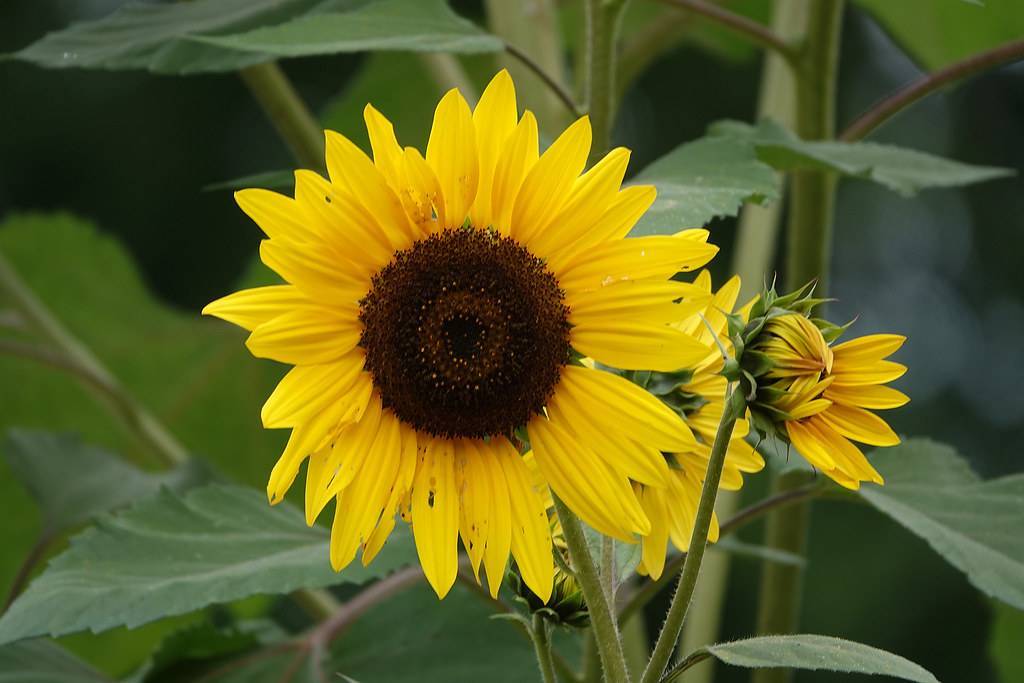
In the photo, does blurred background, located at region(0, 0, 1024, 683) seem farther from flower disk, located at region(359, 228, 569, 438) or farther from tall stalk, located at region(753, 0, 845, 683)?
flower disk, located at region(359, 228, 569, 438)

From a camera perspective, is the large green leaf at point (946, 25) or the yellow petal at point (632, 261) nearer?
the yellow petal at point (632, 261)

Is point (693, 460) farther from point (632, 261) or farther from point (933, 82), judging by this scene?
point (933, 82)

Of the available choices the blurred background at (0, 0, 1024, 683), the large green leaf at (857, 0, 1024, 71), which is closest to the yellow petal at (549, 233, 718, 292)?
the large green leaf at (857, 0, 1024, 71)

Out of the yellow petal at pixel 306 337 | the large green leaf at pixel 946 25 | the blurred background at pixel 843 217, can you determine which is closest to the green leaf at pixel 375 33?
the yellow petal at pixel 306 337

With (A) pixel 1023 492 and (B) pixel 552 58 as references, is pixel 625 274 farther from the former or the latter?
(B) pixel 552 58

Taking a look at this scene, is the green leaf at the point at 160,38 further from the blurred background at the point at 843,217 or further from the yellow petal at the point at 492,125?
the blurred background at the point at 843,217

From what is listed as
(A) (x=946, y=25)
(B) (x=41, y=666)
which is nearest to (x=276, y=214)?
(B) (x=41, y=666)
